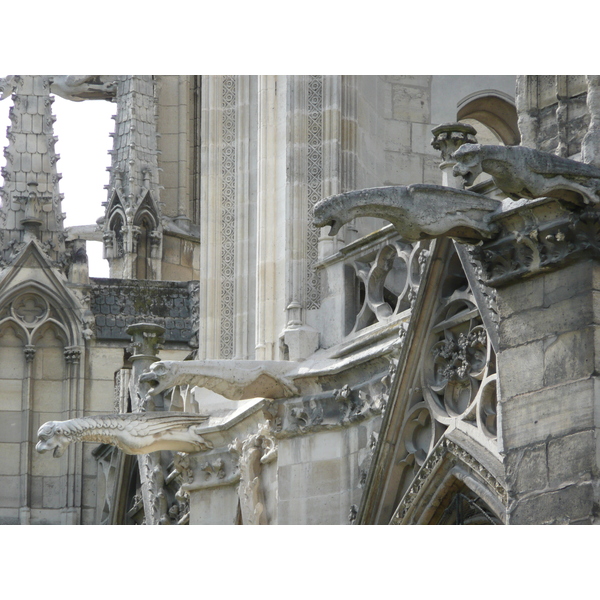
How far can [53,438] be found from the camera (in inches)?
595

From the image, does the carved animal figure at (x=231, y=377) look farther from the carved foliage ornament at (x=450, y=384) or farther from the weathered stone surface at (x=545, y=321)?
the weathered stone surface at (x=545, y=321)

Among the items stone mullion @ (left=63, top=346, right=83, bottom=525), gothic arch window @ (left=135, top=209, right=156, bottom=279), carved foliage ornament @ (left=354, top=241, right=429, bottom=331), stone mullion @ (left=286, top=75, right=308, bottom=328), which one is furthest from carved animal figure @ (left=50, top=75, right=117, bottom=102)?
carved foliage ornament @ (left=354, top=241, right=429, bottom=331)

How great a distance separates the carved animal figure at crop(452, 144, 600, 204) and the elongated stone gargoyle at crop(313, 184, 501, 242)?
0.39 m

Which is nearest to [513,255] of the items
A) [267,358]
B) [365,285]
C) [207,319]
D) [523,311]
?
[523,311]

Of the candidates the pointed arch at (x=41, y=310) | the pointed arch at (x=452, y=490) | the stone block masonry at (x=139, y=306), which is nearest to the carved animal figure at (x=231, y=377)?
the pointed arch at (x=452, y=490)

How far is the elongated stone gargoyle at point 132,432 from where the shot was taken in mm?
15156

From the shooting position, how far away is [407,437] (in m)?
13.1

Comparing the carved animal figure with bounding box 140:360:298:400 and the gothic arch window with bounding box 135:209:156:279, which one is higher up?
the gothic arch window with bounding box 135:209:156:279

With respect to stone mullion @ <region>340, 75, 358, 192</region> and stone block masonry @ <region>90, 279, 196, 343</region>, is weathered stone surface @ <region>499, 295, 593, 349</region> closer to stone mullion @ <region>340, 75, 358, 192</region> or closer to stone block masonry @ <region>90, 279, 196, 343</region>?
stone mullion @ <region>340, 75, 358, 192</region>

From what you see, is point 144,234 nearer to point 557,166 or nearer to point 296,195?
point 296,195

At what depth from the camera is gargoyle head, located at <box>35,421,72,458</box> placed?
15.1m

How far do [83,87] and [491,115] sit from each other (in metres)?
8.69

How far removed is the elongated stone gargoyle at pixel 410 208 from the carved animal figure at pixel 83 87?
50.9 ft

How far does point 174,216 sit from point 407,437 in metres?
12.8
